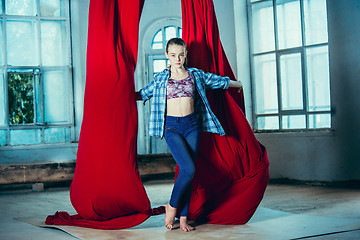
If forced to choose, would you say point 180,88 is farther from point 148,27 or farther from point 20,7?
point 20,7

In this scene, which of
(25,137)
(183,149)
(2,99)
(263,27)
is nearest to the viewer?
(183,149)

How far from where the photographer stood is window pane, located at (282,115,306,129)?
560cm

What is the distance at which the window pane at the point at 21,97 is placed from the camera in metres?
6.34

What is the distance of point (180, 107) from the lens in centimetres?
310

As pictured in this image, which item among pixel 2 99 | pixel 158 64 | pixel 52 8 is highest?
pixel 52 8

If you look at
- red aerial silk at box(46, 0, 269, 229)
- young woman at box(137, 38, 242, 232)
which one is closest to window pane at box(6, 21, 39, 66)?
red aerial silk at box(46, 0, 269, 229)

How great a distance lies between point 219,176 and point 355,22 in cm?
285

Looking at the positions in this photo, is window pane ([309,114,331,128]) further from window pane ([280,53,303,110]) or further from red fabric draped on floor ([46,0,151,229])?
red fabric draped on floor ([46,0,151,229])

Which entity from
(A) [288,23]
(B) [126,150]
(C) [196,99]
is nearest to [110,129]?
(B) [126,150]

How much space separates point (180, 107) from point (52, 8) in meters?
4.22

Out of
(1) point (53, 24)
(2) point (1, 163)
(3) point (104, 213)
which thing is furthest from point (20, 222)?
(1) point (53, 24)

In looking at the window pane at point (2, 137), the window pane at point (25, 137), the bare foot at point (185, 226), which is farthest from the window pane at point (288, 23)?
the window pane at point (2, 137)

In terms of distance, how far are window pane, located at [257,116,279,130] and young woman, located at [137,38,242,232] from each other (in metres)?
2.81

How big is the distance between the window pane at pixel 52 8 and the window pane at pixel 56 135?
1733mm
